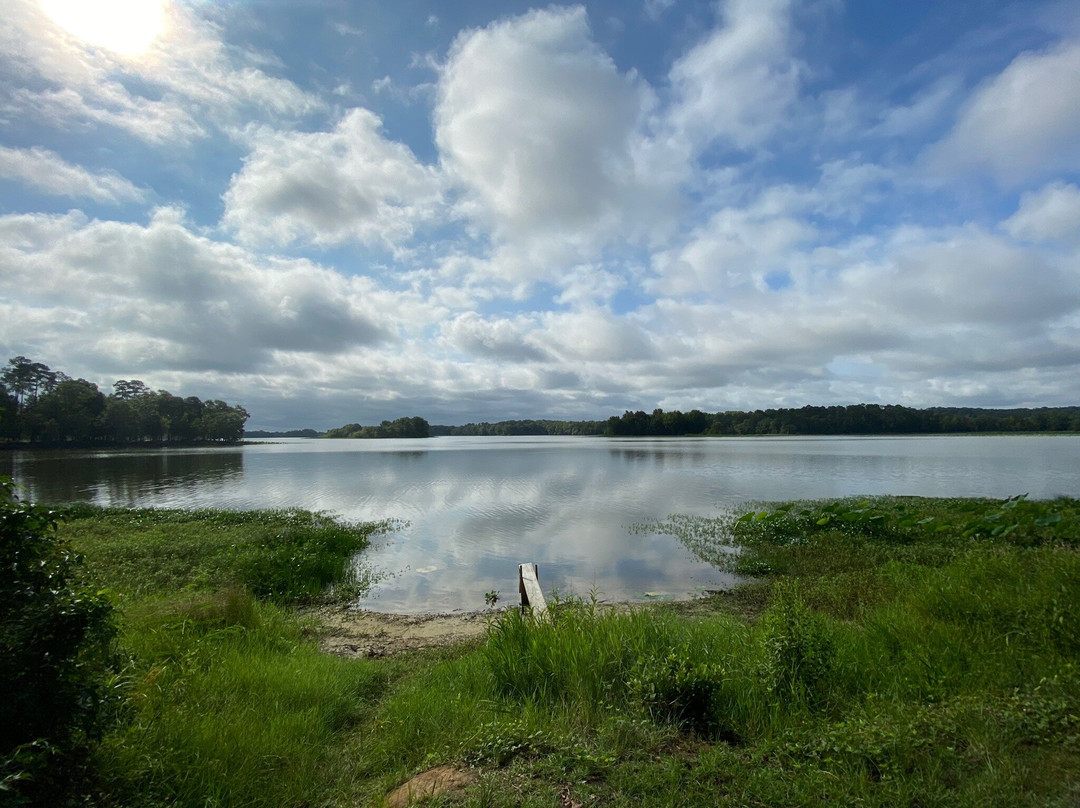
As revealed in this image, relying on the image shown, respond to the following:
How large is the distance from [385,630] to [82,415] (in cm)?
11434

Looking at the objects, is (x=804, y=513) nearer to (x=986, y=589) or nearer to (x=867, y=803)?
(x=986, y=589)

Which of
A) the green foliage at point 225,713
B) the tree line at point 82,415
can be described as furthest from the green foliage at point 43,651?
the tree line at point 82,415

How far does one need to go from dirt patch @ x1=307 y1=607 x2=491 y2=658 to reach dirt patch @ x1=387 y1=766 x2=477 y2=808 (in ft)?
16.5

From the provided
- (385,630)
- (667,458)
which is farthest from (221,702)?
(667,458)

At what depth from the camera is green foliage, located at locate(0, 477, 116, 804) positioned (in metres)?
3.09

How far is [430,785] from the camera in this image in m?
3.98

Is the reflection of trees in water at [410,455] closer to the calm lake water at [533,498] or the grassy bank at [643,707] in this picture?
the calm lake water at [533,498]

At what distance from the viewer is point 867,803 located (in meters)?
3.37

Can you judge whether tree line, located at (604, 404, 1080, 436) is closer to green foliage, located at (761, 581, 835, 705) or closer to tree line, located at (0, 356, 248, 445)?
tree line, located at (0, 356, 248, 445)

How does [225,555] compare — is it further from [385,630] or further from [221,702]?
[221,702]

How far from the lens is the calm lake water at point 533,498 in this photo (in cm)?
1471

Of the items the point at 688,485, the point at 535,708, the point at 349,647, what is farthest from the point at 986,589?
the point at 688,485

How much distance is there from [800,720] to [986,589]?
422 cm

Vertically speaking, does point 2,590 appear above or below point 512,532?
above
